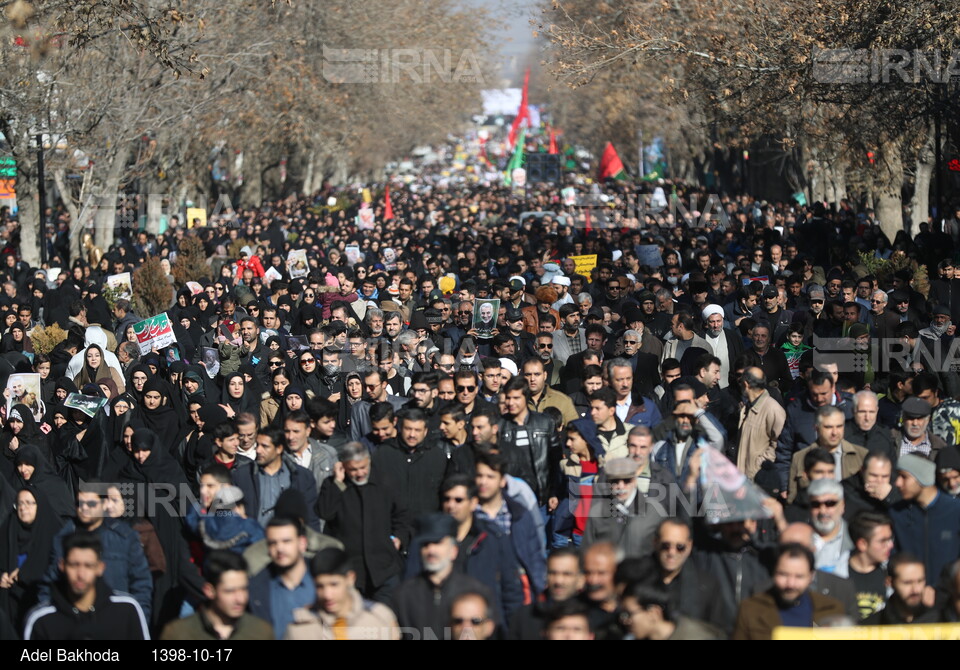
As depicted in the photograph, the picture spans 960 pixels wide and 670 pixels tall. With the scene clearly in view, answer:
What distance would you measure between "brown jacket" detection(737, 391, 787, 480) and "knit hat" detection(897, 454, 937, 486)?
6.15ft

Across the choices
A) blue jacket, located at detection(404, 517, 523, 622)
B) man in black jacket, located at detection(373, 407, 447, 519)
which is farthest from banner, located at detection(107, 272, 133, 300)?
blue jacket, located at detection(404, 517, 523, 622)

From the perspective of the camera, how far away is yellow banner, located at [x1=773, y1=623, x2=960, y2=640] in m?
6.00

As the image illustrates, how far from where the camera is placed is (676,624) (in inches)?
239

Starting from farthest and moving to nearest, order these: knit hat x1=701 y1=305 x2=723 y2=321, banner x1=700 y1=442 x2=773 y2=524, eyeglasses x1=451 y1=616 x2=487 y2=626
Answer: knit hat x1=701 y1=305 x2=723 y2=321 → banner x1=700 y1=442 x2=773 y2=524 → eyeglasses x1=451 y1=616 x2=487 y2=626

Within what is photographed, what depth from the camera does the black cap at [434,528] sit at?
6730 millimetres

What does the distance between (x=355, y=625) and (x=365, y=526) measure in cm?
176

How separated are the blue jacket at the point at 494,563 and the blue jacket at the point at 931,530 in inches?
75.2

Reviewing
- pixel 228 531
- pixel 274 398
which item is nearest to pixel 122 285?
pixel 274 398

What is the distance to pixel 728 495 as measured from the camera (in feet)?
22.9

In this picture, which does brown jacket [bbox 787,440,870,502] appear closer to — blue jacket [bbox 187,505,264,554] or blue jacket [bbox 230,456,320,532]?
blue jacket [bbox 230,456,320,532]

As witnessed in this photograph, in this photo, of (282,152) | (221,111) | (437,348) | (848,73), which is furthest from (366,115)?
(437,348)

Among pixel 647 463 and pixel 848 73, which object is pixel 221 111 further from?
pixel 647 463

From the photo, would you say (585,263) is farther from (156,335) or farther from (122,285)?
(156,335)
